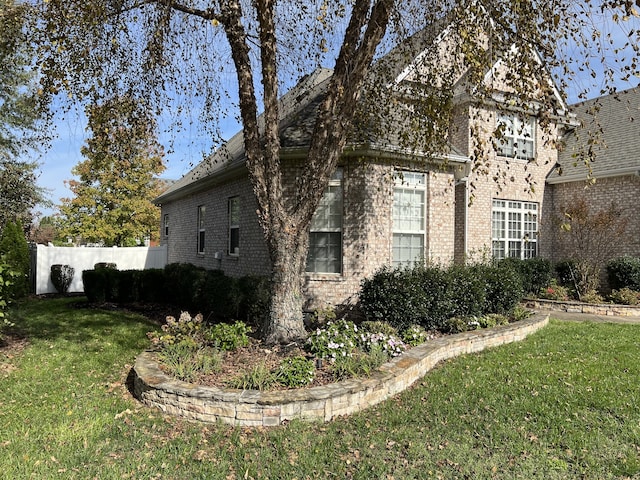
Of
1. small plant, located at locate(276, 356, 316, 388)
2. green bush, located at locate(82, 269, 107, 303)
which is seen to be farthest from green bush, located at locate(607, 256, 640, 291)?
green bush, located at locate(82, 269, 107, 303)

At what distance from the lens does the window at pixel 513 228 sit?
13.6 m

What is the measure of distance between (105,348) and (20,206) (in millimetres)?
13160

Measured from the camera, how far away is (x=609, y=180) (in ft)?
43.6

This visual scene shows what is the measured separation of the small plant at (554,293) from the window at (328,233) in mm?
6683

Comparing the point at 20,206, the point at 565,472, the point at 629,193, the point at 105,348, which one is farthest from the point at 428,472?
the point at 20,206

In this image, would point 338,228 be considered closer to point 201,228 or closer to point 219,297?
point 219,297

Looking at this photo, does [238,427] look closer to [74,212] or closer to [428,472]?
[428,472]

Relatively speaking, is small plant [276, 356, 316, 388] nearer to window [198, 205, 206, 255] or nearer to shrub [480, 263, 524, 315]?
shrub [480, 263, 524, 315]

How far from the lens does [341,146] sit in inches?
258

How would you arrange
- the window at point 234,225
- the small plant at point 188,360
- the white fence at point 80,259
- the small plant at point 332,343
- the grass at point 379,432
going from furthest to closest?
the white fence at point 80,259
the window at point 234,225
the small plant at point 332,343
the small plant at point 188,360
the grass at point 379,432

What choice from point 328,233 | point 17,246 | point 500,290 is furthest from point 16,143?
point 500,290

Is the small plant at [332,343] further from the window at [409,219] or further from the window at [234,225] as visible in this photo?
the window at [234,225]


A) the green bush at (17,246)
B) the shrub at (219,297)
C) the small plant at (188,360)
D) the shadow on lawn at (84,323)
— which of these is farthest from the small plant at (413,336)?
the green bush at (17,246)

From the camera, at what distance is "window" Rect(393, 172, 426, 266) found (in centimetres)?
1002
